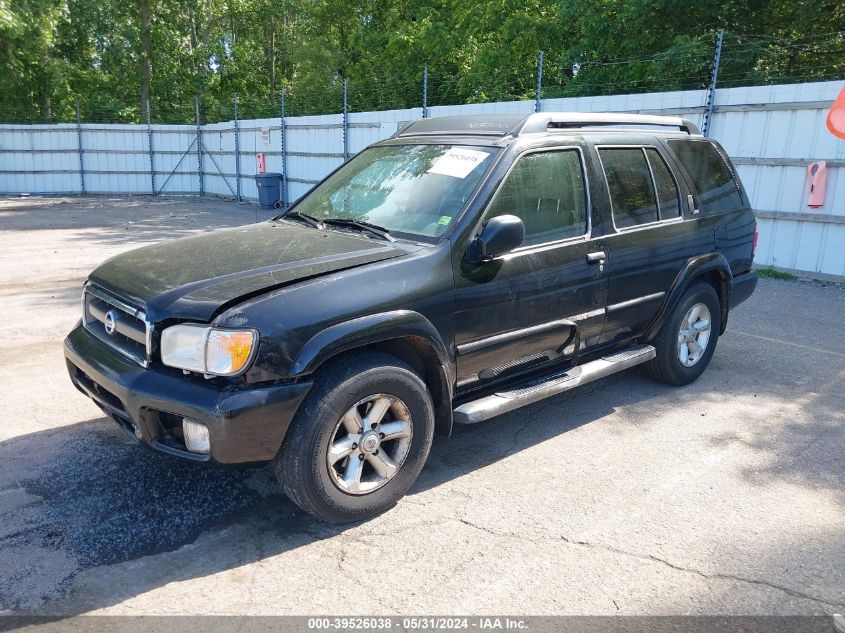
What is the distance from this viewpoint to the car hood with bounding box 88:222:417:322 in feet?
10.9

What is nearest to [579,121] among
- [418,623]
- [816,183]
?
[418,623]

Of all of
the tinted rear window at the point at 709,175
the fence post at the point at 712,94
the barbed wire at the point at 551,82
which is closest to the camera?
the tinted rear window at the point at 709,175

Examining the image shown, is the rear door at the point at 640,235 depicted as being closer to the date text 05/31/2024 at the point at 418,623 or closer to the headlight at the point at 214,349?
the date text 05/31/2024 at the point at 418,623

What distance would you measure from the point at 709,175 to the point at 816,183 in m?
5.00

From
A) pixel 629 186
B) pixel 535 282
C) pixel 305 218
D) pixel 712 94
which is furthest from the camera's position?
pixel 712 94

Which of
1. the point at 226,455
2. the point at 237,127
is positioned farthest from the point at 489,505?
the point at 237,127

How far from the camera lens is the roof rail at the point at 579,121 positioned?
4.47 meters

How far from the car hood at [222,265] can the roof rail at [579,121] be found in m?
1.24

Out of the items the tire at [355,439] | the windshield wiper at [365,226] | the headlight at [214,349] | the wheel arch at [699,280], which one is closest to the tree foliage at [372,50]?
the wheel arch at [699,280]

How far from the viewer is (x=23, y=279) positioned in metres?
9.52

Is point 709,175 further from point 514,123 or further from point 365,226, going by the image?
point 365,226

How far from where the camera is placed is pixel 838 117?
Answer: 9.42m

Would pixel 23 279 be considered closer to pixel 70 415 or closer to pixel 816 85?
pixel 70 415

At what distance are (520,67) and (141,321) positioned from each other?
1914cm
